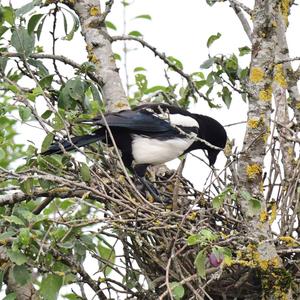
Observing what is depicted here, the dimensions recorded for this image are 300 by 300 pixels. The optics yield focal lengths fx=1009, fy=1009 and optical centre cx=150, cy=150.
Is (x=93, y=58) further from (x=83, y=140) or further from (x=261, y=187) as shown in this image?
(x=261, y=187)

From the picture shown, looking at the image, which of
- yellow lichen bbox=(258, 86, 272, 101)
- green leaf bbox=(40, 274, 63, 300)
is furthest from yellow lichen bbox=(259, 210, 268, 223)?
green leaf bbox=(40, 274, 63, 300)

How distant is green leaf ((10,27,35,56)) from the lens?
404 centimetres

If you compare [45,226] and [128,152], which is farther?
[128,152]

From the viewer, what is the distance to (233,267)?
383 centimetres

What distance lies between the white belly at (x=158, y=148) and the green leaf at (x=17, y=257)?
1.48 m

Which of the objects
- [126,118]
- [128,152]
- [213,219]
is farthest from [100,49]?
[213,219]

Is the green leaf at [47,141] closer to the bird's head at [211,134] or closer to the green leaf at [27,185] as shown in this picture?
the green leaf at [27,185]

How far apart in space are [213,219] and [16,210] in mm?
795

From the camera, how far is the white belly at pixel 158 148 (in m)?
4.86

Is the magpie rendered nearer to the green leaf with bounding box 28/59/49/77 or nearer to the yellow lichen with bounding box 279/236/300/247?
the green leaf with bounding box 28/59/49/77

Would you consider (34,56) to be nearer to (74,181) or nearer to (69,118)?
(69,118)

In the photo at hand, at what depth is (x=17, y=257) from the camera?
3424mm

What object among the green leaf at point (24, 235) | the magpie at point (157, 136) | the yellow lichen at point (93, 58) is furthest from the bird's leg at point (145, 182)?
the green leaf at point (24, 235)

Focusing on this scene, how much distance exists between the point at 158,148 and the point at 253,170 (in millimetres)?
1219
